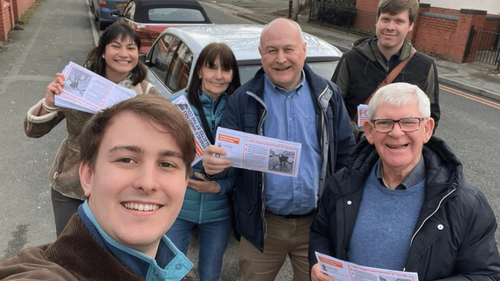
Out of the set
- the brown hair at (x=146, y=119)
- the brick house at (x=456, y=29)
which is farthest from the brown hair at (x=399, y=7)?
the brick house at (x=456, y=29)

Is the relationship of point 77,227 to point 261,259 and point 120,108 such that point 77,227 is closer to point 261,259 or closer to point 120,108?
point 120,108

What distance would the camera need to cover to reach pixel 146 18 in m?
8.30

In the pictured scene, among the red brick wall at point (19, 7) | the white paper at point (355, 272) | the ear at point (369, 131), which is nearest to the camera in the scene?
the white paper at point (355, 272)

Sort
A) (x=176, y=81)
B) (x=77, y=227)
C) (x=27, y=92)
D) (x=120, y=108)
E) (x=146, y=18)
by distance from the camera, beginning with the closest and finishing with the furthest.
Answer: (x=77, y=227), (x=120, y=108), (x=176, y=81), (x=27, y=92), (x=146, y=18)

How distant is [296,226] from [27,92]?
693 centimetres

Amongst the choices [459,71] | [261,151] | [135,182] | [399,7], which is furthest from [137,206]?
[459,71]

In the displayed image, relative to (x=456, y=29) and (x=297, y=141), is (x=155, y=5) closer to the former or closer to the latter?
(x=297, y=141)

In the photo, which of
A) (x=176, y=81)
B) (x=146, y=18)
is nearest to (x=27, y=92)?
(x=146, y=18)

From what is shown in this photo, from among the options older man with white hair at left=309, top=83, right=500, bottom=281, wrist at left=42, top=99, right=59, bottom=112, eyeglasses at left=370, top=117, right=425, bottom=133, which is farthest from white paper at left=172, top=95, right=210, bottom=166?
eyeglasses at left=370, top=117, right=425, bottom=133

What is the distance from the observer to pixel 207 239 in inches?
113

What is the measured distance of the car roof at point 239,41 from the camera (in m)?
3.98

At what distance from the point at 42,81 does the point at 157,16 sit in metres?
2.73

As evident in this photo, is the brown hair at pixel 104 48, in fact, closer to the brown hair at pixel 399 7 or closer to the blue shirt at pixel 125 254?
the blue shirt at pixel 125 254

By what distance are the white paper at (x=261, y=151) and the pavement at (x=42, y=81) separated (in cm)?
160
